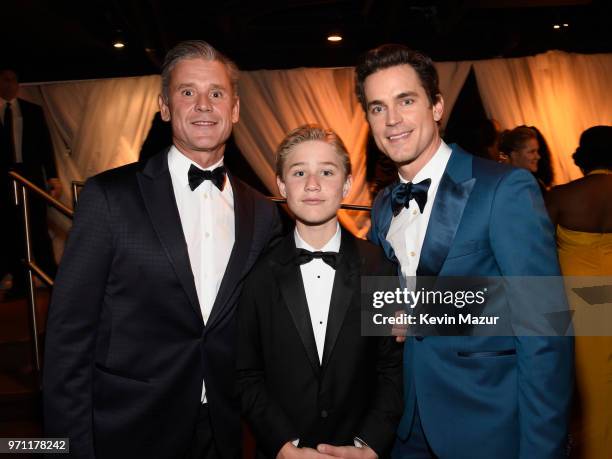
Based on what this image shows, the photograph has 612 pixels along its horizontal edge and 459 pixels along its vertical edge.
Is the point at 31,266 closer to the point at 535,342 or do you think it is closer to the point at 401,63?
the point at 401,63

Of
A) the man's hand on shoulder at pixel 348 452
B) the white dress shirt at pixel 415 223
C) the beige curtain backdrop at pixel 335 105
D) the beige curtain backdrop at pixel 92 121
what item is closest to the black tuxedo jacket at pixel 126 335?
the man's hand on shoulder at pixel 348 452

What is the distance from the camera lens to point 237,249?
6.65 ft

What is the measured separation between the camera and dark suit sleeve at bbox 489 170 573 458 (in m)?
1.67

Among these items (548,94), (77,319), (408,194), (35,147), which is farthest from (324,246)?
(548,94)

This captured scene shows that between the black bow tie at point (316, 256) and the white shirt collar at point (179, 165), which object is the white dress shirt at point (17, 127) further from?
the black bow tie at point (316, 256)

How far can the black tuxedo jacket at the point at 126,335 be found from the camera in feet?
6.06

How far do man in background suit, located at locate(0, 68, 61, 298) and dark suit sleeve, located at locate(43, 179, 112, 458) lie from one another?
4192 millimetres

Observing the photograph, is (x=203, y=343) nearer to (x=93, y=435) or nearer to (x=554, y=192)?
(x=93, y=435)

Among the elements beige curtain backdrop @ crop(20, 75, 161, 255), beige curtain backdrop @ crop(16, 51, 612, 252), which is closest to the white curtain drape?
beige curtain backdrop @ crop(16, 51, 612, 252)

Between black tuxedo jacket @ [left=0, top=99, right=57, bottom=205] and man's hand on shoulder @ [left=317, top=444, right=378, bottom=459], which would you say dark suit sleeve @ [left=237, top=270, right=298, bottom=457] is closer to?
man's hand on shoulder @ [left=317, top=444, right=378, bottom=459]

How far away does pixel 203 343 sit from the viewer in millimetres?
1910

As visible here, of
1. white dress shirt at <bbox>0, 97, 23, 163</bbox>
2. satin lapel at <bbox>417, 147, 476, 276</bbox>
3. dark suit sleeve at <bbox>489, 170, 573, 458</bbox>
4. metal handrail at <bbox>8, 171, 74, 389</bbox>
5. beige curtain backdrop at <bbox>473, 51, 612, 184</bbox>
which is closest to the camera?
dark suit sleeve at <bbox>489, 170, 573, 458</bbox>

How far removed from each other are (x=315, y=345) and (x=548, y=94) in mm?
7509

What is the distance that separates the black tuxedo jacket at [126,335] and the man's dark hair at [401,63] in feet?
3.02
